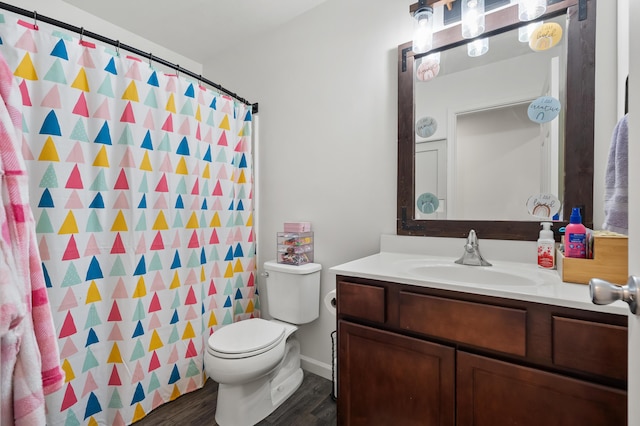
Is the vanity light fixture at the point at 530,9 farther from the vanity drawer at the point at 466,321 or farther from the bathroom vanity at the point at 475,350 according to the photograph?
the vanity drawer at the point at 466,321

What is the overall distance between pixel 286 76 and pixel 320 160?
0.66 m

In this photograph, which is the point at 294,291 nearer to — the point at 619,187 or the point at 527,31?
the point at 619,187

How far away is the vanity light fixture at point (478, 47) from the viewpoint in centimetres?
139

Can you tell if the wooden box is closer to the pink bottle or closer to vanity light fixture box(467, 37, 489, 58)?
the pink bottle

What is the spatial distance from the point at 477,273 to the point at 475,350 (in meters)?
0.39

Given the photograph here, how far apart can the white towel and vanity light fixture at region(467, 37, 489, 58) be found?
75 cm

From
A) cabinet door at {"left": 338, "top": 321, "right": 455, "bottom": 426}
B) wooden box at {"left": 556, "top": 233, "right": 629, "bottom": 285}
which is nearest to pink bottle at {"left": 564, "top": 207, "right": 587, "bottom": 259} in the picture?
wooden box at {"left": 556, "top": 233, "right": 629, "bottom": 285}

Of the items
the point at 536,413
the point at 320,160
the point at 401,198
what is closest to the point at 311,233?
the point at 320,160

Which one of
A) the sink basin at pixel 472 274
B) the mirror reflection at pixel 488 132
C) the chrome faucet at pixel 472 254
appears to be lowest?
the sink basin at pixel 472 274

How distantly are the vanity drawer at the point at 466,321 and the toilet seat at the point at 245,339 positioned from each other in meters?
0.73

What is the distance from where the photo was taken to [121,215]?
1.49 metres

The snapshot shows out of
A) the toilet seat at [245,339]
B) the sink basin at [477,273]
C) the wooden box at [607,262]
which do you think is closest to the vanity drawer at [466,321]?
the sink basin at [477,273]

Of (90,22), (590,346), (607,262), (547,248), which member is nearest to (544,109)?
(547,248)

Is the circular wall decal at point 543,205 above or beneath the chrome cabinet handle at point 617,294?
above
